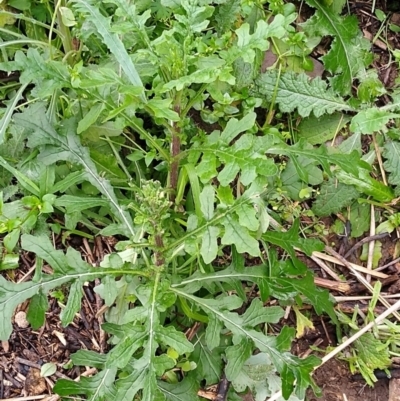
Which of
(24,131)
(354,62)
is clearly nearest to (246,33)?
(354,62)

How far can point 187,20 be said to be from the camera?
1896 millimetres

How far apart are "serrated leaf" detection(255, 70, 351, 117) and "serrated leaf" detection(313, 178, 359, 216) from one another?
0.94 ft

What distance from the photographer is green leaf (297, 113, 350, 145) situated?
2.49m

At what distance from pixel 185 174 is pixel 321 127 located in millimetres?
667

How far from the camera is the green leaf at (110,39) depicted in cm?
200

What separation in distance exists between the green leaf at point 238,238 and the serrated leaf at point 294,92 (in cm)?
73

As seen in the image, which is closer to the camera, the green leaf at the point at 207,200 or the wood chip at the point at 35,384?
the green leaf at the point at 207,200

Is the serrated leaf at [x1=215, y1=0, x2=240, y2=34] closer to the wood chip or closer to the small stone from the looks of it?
the small stone

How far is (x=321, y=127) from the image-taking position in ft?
8.18

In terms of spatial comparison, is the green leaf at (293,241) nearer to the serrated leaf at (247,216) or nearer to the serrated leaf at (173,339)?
the serrated leaf at (247,216)

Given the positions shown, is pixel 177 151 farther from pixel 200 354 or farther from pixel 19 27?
pixel 19 27

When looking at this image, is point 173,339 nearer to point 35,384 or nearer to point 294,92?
point 35,384

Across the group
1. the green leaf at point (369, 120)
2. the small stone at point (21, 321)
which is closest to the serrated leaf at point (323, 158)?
the green leaf at point (369, 120)

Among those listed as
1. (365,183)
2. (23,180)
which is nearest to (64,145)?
(23,180)
